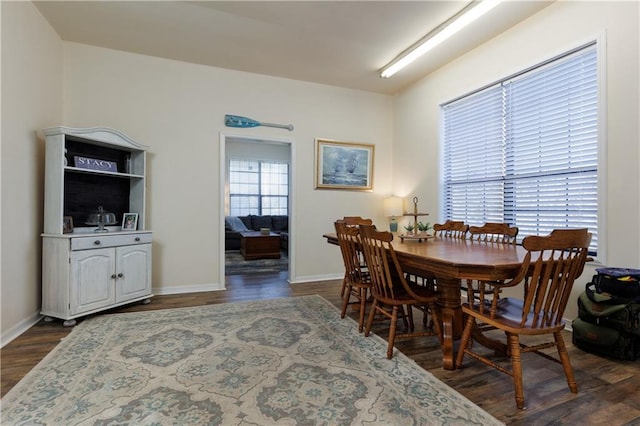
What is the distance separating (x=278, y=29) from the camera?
10.5 feet

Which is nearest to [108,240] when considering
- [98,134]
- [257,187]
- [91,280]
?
[91,280]

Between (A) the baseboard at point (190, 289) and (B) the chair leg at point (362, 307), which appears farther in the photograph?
(A) the baseboard at point (190, 289)

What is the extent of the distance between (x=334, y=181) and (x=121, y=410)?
3729 millimetres

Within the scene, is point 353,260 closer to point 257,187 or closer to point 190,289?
point 190,289

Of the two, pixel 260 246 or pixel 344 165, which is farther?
pixel 260 246

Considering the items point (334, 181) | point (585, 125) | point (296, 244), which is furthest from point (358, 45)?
point (296, 244)

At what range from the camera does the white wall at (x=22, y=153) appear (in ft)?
7.97

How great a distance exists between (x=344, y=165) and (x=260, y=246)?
252 cm

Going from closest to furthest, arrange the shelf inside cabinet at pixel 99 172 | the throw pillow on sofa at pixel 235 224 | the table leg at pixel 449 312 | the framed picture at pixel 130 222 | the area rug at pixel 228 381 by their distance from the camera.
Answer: the area rug at pixel 228 381 < the table leg at pixel 449 312 < the shelf inside cabinet at pixel 99 172 < the framed picture at pixel 130 222 < the throw pillow on sofa at pixel 235 224

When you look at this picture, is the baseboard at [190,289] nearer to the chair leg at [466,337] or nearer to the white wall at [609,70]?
the chair leg at [466,337]

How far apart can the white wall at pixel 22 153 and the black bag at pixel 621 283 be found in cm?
442

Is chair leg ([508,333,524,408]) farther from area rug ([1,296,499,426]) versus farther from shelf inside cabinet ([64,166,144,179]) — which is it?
shelf inside cabinet ([64,166,144,179])

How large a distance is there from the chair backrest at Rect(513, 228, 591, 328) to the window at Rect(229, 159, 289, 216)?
7134 millimetres

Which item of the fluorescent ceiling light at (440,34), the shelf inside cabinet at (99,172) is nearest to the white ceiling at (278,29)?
the fluorescent ceiling light at (440,34)
